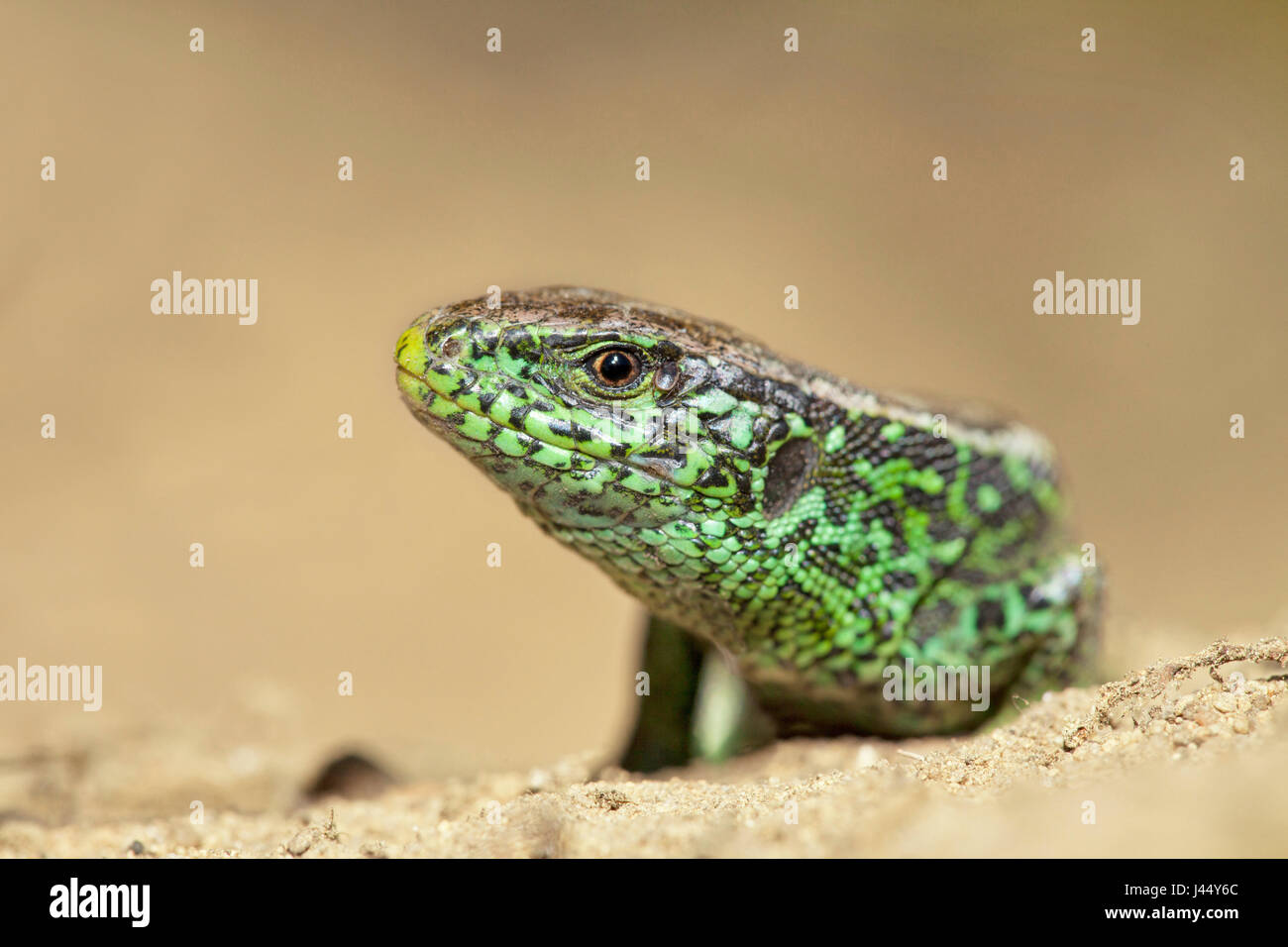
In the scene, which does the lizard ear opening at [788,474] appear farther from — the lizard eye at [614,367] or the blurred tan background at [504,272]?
the blurred tan background at [504,272]

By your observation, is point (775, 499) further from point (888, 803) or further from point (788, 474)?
point (888, 803)

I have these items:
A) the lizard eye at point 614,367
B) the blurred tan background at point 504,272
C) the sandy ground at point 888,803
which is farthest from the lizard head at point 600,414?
the blurred tan background at point 504,272

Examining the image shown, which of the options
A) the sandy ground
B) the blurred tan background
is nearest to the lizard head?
the sandy ground

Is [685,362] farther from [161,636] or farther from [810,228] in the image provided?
[810,228]

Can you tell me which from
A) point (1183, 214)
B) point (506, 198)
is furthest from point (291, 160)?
point (1183, 214)

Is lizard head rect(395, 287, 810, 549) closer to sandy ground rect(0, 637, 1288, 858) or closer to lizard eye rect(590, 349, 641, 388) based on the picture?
lizard eye rect(590, 349, 641, 388)

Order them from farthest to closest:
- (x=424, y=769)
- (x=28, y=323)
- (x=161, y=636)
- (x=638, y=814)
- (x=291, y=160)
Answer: (x=291, y=160) → (x=28, y=323) → (x=161, y=636) → (x=424, y=769) → (x=638, y=814)
